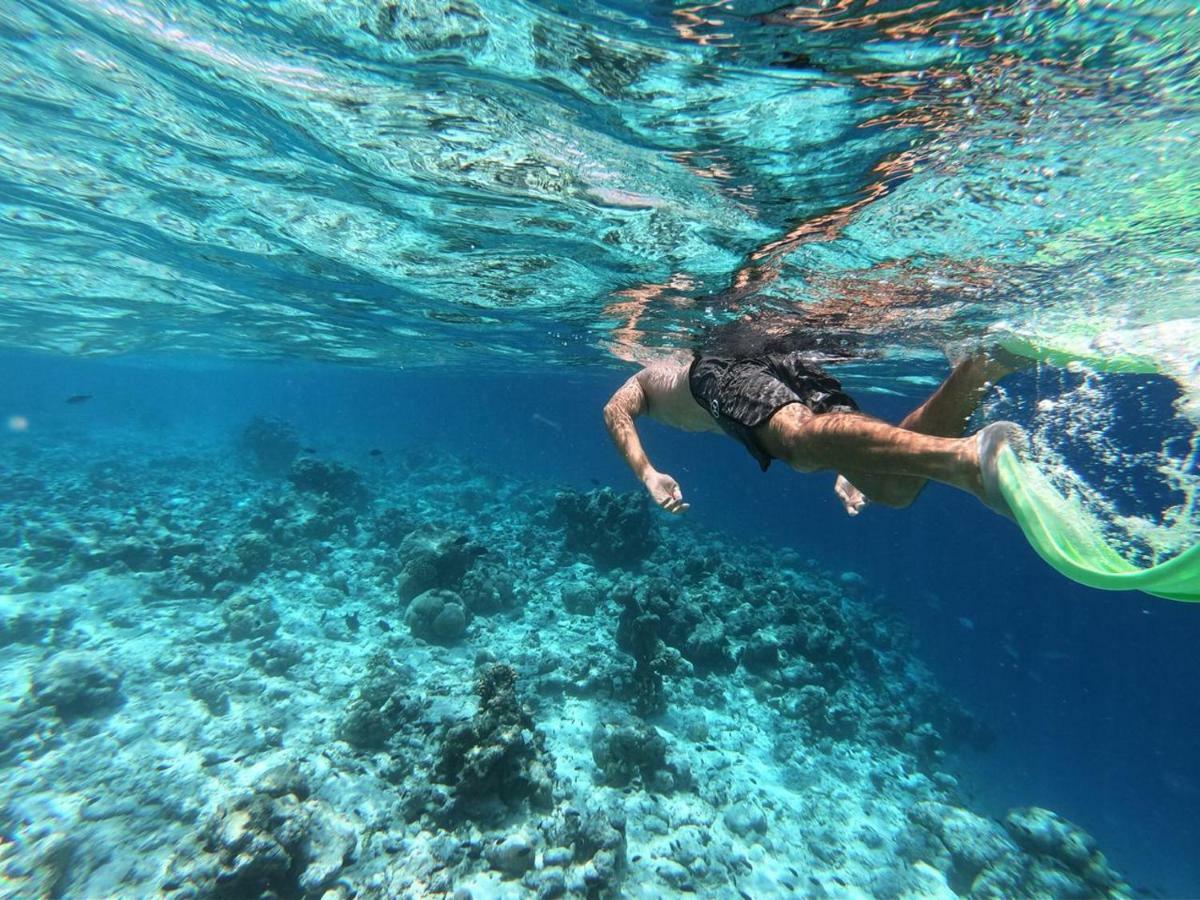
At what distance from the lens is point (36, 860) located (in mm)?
A: 6172

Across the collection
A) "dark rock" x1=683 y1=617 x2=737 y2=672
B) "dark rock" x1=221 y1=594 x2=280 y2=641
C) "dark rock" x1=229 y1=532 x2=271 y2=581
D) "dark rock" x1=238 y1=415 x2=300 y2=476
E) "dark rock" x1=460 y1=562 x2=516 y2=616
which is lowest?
"dark rock" x1=238 y1=415 x2=300 y2=476

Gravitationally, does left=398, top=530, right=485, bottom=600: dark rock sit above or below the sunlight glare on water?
below

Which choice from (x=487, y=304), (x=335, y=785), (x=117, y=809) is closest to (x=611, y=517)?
(x=487, y=304)

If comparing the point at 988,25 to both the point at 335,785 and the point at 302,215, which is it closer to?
the point at 335,785

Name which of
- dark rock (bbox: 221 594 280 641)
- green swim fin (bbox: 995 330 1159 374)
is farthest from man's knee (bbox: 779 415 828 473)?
dark rock (bbox: 221 594 280 641)

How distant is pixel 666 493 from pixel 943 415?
→ 2.34 m

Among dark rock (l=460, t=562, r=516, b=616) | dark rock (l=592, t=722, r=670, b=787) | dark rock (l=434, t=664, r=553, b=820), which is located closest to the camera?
dark rock (l=434, t=664, r=553, b=820)

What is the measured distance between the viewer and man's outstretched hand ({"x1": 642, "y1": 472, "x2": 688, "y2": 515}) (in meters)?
3.92

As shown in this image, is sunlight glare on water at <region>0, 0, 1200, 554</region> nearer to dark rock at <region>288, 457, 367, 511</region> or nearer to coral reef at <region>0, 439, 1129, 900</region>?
coral reef at <region>0, 439, 1129, 900</region>

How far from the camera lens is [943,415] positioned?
14.0 feet

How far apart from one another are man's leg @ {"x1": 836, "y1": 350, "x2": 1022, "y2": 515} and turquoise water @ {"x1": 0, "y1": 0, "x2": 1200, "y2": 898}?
119 centimetres

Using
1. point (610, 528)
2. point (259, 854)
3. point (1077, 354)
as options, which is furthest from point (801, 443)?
point (610, 528)

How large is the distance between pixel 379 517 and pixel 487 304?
968 cm

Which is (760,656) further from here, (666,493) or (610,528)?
(666,493)
